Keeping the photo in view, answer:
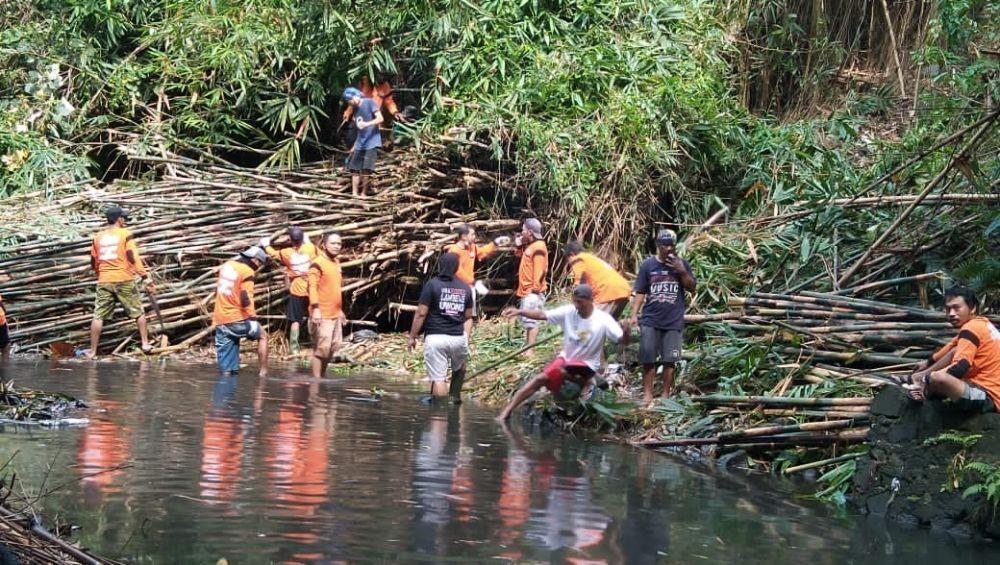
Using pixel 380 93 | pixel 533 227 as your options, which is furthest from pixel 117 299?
pixel 380 93

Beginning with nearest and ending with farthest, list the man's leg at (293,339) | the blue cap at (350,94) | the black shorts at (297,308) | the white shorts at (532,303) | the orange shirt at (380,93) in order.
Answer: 1. the white shorts at (532,303)
2. the black shorts at (297,308)
3. the man's leg at (293,339)
4. the blue cap at (350,94)
5. the orange shirt at (380,93)

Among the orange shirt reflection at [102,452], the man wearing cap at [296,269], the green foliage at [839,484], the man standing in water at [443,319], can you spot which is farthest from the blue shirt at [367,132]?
the green foliage at [839,484]

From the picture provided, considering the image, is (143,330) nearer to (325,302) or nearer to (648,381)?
(325,302)

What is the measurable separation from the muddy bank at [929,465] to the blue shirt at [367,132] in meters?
11.2

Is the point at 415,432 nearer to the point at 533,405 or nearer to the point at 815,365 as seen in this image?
the point at 533,405

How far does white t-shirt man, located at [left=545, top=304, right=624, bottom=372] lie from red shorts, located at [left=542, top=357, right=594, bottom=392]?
40 mm

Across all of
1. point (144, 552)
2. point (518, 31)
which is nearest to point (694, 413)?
point (144, 552)

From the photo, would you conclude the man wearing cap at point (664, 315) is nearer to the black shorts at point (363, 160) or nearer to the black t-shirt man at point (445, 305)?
the black t-shirt man at point (445, 305)

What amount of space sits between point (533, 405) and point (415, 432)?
191 cm

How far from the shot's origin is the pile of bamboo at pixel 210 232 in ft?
57.1

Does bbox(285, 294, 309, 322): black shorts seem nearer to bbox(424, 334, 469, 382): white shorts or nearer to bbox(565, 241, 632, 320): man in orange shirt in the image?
bbox(424, 334, 469, 382): white shorts

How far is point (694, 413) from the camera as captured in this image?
11969mm

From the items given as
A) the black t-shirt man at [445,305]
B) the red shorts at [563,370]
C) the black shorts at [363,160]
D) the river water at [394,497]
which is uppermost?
the black shorts at [363,160]

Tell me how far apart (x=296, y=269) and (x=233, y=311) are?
5.38ft
